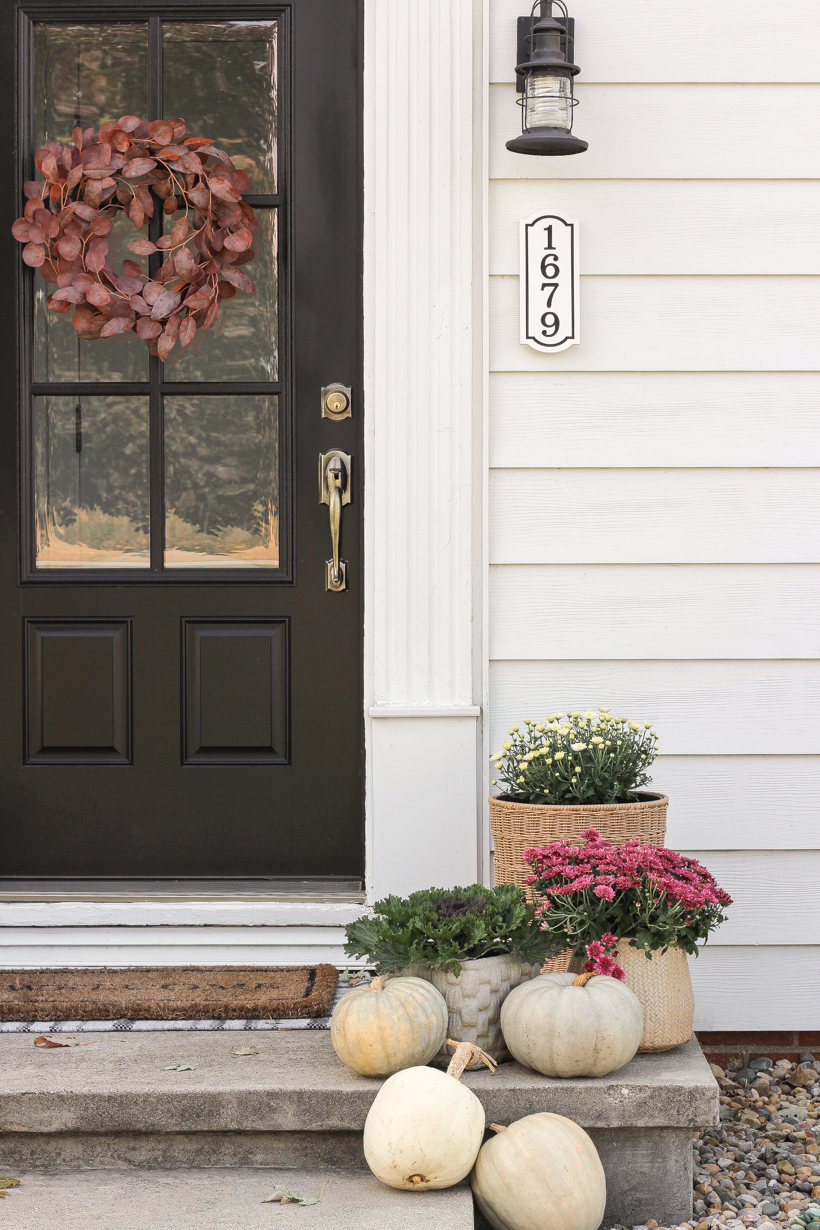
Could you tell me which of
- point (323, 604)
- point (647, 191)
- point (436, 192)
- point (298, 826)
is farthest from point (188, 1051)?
point (647, 191)

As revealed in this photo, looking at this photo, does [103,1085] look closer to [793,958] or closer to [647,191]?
[793,958]

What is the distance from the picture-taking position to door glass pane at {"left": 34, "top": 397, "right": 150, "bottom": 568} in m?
2.62

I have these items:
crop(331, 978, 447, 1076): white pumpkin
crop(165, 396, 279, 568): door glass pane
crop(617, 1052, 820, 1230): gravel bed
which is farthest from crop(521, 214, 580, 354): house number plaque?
crop(617, 1052, 820, 1230): gravel bed

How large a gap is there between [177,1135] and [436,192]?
6.40 ft

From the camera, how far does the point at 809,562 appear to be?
253 centimetres

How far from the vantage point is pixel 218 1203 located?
5.64 feet

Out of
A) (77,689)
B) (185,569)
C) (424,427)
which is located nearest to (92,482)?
(185,569)

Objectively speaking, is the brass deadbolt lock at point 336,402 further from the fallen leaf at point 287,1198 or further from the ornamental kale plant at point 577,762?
the fallen leaf at point 287,1198

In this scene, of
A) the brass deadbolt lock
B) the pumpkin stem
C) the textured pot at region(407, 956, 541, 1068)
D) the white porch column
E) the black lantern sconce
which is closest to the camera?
the pumpkin stem

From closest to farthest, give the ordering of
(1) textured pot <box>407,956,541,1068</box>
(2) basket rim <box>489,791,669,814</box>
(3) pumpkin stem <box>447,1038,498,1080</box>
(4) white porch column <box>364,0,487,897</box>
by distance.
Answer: (3) pumpkin stem <box>447,1038,498,1080</box>, (1) textured pot <box>407,956,541,1068</box>, (2) basket rim <box>489,791,669,814</box>, (4) white porch column <box>364,0,487,897</box>

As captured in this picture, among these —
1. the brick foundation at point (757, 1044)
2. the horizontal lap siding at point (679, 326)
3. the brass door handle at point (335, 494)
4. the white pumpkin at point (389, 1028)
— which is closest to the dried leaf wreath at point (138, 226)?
the brass door handle at point (335, 494)

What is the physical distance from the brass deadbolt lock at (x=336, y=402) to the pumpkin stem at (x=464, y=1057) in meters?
1.38

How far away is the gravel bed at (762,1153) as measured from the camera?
192 centimetres

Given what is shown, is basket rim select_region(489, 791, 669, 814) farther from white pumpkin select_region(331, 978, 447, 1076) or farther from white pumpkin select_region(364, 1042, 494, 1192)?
white pumpkin select_region(364, 1042, 494, 1192)
